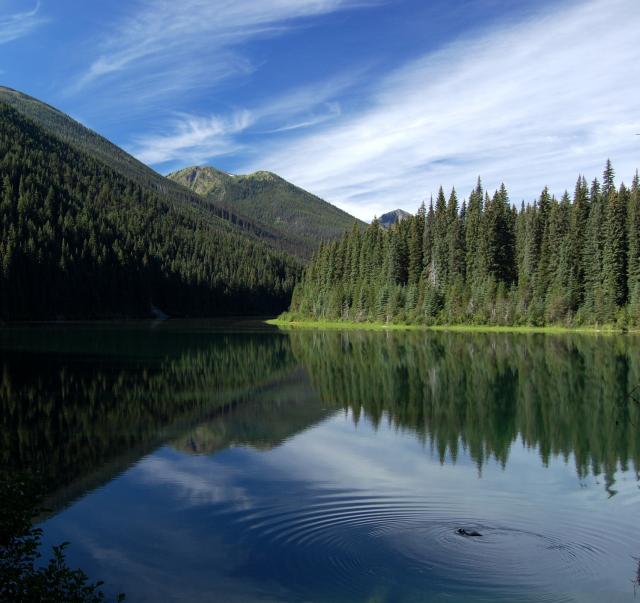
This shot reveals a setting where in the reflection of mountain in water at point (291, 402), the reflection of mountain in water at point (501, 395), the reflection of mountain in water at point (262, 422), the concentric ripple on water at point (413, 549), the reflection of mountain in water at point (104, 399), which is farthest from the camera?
the reflection of mountain in water at point (262, 422)

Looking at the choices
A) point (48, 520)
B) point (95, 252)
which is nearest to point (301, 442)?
point (48, 520)

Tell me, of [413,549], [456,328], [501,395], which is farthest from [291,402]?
[456,328]

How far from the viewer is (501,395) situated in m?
36.7

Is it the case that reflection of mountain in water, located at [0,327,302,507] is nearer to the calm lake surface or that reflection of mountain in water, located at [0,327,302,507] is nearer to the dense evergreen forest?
the calm lake surface

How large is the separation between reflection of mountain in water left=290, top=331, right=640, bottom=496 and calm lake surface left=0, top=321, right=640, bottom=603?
187mm

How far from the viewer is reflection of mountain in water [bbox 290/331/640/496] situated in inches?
1005

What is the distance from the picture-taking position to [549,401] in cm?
3422

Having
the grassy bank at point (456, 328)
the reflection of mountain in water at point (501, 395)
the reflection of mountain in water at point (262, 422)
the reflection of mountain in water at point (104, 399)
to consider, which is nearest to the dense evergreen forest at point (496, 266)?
the grassy bank at point (456, 328)

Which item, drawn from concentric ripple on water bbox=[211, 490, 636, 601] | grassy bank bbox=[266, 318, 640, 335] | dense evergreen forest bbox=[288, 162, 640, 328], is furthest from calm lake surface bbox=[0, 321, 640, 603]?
dense evergreen forest bbox=[288, 162, 640, 328]

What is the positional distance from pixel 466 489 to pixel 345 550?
19.9 feet

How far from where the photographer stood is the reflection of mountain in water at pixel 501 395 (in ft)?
83.8

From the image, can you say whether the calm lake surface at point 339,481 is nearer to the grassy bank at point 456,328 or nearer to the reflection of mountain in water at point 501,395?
the reflection of mountain in water at point 501,395

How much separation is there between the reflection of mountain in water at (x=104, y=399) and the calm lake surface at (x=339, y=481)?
136mm

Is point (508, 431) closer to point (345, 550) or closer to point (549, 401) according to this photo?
point (549, 401)
